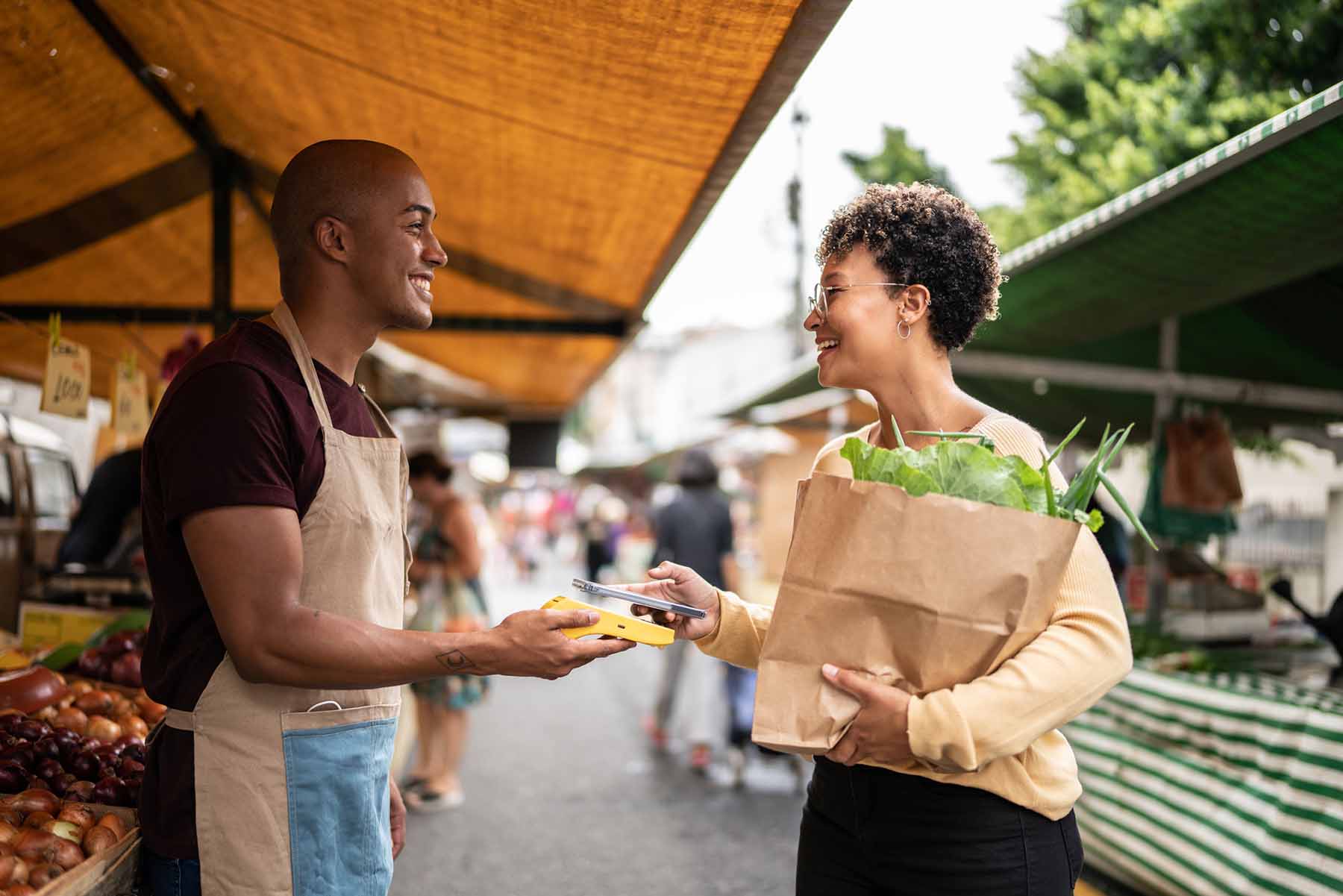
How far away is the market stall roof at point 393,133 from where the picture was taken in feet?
9.40

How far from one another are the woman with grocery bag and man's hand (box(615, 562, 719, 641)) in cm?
37

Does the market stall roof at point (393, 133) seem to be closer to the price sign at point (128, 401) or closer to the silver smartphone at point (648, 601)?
the price sign at point (128, 401)

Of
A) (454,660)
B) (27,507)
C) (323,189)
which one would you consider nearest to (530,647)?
(454,660)

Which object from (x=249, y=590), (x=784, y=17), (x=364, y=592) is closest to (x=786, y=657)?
(x=364, y=592)

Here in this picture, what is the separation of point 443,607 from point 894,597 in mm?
5847

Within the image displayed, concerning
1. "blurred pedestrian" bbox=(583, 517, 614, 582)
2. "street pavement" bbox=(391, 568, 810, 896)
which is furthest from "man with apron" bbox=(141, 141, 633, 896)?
"blurred pedestrian" bbox=(583, 517, 614, 582)

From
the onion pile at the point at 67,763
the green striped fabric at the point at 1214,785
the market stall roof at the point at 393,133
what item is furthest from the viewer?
the green striped fabric at the point at 1214,785

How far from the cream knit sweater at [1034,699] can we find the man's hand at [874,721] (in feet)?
0.07

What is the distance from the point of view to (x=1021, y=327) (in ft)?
21.0

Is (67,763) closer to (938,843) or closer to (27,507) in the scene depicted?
(938,843)

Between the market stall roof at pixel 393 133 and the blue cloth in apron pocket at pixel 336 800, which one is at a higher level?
the market stall roof at pixel 393 133

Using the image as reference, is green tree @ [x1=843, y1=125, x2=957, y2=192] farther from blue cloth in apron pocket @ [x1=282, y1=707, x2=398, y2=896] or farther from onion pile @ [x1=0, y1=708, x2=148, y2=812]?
blue cloth in apron pocket @ [x1=282, y1=707, x2=398, y2=896]

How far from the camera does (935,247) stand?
232 centimetres

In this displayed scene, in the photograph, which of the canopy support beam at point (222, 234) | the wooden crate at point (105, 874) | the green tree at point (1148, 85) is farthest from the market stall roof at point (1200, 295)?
the green tree at point (1148, 85)
